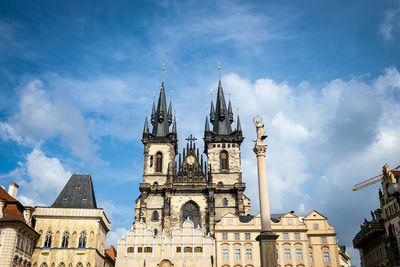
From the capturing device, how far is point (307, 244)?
45312 millimetres

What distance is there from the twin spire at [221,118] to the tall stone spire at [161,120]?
771 centimetres

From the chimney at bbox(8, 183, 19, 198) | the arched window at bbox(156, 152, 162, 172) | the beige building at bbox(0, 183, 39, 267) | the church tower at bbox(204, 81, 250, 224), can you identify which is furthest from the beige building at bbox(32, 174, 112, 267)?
the church tower at bbox(204, 81, 250, 224)

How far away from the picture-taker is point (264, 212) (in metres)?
23.4

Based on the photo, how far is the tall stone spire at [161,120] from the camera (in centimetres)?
6750

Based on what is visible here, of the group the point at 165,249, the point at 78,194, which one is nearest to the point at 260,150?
the point at 165,249

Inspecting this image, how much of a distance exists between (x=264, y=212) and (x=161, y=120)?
4766 cm

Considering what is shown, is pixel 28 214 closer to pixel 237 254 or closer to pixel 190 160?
pixel 237 254

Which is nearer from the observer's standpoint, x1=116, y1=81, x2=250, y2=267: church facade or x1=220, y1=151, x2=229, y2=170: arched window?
x1=116, y1=81, x2=250, y2=267: church facade

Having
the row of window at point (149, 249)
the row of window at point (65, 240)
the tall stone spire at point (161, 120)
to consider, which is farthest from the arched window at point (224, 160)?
the row of window at point (65, 240)

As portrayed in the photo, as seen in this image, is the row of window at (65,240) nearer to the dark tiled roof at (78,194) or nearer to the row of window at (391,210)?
the dark tiled roof at (78,194)

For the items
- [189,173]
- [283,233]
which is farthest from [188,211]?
[283,233]

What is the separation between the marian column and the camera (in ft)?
72.6

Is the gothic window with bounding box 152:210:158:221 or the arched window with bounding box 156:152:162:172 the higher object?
the arched window with bounding box 156:152:162:172

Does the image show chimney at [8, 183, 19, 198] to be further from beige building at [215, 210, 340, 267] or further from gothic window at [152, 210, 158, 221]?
beige building at [215, 210, 340, 267]
